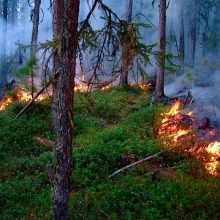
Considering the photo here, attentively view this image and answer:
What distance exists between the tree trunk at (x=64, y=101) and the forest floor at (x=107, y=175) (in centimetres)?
39

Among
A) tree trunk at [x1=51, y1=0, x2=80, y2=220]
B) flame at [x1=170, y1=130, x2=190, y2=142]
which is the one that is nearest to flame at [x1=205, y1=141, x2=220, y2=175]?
flame at [x1=170, y1=130, x2=190, y2=142]

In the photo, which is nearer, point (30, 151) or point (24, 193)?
point (24, 193)

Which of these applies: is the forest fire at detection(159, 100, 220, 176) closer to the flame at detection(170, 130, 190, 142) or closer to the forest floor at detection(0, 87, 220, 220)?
the flame at detection(170, 130, 190, 142)

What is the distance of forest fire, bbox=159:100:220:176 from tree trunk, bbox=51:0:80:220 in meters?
4.98

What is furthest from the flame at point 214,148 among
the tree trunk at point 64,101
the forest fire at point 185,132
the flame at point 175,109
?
the tree trunk at point 64,101

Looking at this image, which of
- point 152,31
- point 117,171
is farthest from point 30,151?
point 152,31

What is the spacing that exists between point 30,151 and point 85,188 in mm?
3612

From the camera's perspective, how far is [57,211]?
567 centimetres

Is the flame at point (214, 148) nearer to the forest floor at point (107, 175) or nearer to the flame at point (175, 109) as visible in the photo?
the forest floor at point (107, 175)

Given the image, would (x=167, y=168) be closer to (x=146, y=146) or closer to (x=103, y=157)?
(x=146, y=146)

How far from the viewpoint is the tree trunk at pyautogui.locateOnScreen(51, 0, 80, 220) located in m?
5.11

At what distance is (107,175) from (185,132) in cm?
389

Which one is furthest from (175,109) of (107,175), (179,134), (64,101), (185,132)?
(64,101)

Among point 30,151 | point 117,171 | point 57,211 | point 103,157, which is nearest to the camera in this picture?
point 57,211
